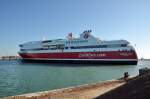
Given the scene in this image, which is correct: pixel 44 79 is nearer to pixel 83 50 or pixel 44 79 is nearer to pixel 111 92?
pixel 111 92

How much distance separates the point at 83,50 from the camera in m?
66.6

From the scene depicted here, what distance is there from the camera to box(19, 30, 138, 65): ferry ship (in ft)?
205

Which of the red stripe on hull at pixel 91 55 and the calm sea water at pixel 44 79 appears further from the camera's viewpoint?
the red stripe on hull at pixel 91 55

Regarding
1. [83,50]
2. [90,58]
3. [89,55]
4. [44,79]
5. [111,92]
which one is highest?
[83,50]

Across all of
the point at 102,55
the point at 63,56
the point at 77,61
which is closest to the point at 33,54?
the point at 63,56

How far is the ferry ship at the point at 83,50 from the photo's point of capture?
205 feet

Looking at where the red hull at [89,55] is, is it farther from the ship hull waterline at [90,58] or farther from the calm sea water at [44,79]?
the calm sea water at [44,79]

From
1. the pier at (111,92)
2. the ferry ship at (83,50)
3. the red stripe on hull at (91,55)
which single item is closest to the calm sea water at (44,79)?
the pier at (111,92)

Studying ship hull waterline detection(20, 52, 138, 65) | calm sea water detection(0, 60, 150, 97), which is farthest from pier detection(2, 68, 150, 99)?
ship hull waterline detection(20, 52, 138, 65)

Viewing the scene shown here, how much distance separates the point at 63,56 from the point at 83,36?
8.09 metres

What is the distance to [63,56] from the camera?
230 feet

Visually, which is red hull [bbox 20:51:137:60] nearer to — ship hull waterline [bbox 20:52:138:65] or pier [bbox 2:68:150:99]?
ship hull waterline [bbox 20:52:138:65]

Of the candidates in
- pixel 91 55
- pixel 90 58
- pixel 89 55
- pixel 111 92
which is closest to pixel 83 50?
pixel 89 55

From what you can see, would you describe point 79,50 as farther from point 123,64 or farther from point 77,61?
point 123,64
